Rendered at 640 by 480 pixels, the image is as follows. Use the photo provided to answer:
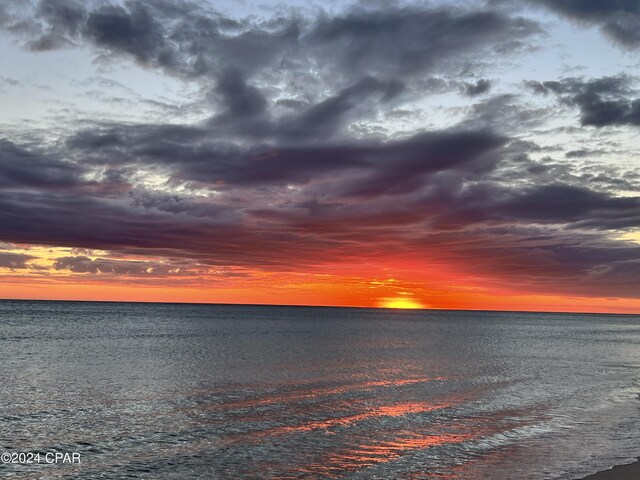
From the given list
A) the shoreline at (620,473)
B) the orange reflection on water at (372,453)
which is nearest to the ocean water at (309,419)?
the orange reflection on water at (372,453)

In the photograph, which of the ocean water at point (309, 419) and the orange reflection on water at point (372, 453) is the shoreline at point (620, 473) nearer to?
the ocean water at point (309, 419)

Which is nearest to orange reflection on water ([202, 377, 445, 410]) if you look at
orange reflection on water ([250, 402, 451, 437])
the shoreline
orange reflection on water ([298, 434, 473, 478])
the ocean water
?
the ocean water

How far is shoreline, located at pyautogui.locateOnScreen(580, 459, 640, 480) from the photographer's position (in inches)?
786

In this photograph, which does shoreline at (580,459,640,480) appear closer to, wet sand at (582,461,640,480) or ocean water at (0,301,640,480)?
wet sand at (582,461,640,480)

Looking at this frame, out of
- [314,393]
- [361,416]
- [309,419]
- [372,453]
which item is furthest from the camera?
[314,393]

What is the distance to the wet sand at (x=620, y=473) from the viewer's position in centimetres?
1997

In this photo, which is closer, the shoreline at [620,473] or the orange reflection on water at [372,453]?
the shoreline at [620,473]

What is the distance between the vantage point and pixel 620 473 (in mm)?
20609

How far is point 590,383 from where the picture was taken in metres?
49.2

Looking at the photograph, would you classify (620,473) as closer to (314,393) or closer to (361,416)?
(361,416)

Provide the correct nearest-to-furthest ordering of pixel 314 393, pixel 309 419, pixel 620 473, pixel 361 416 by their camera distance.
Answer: pixel 620 473 → pixel 309 419 → pixel 361 416 → pixel 314 393

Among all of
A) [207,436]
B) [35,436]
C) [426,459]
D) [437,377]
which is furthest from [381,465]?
[437,377]

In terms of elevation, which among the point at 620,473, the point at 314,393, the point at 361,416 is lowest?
the point at 314,393

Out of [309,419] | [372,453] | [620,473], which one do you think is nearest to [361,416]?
[309,419]
